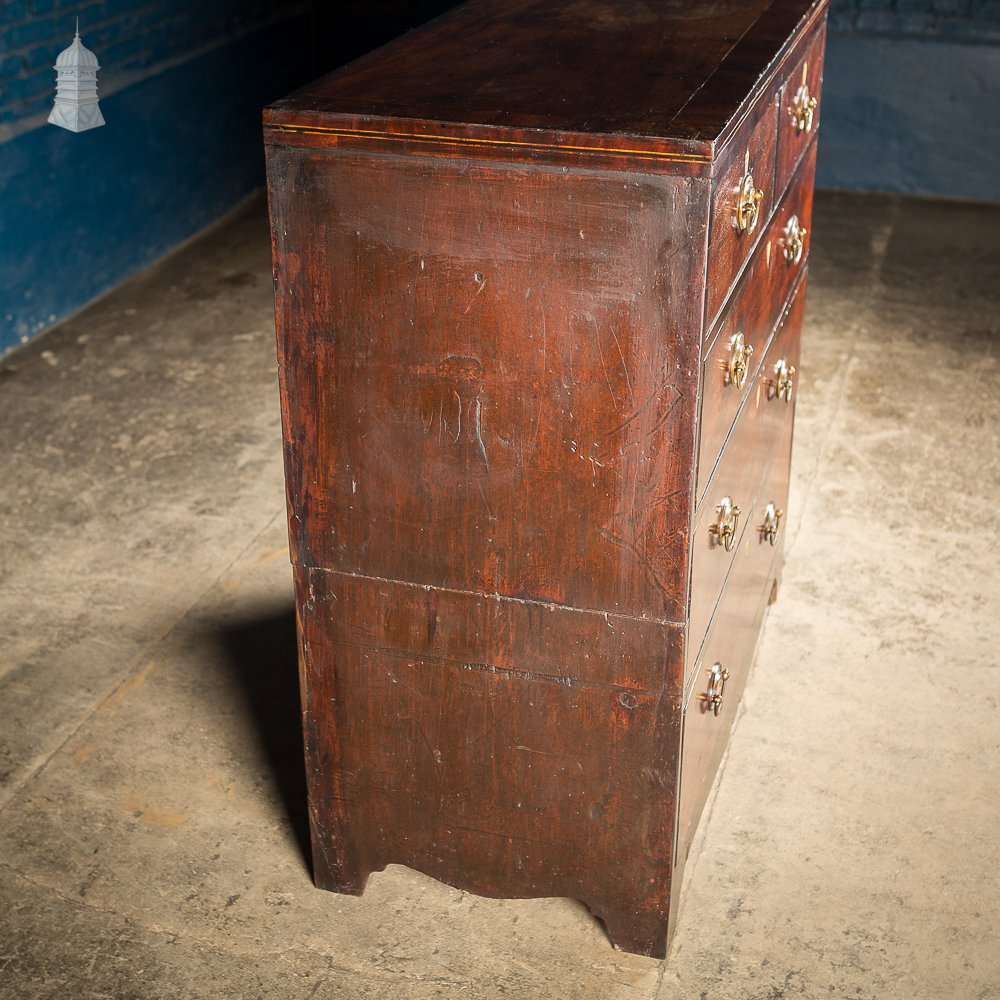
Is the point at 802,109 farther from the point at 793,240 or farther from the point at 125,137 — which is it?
the point at 125,137

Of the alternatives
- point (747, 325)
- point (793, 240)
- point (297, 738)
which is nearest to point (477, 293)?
point (747, 325)

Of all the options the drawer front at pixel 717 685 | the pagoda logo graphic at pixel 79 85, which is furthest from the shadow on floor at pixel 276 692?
the pagoda logo graphic at pixel 79 85

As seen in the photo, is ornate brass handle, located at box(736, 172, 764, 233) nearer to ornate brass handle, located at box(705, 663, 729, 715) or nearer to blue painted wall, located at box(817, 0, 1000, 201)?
ornate brass handle, located at box(705, 663, 729, 715)

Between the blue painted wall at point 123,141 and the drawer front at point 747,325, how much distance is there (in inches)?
132

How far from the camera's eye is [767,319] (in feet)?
8.94

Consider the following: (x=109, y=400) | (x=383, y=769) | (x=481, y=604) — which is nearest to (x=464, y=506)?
(x=481, y=604)

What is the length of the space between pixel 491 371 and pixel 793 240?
3.50ft

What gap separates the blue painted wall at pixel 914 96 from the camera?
22.8ft

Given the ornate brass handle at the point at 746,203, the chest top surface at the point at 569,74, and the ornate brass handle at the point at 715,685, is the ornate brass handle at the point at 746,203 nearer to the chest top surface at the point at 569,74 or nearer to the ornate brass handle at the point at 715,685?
the chest top surface at the point at 569,74

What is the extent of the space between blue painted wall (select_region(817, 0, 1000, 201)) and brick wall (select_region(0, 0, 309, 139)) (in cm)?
309

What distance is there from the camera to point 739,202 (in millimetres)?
2154

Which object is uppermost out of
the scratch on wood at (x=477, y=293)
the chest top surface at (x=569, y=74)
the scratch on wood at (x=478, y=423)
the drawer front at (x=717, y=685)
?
the chest top surface at (x=569, y=74)

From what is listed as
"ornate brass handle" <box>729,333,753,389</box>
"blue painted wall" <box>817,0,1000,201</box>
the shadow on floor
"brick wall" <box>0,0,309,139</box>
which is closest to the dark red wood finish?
the shadow on floor

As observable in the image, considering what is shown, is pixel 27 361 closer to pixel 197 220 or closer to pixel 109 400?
pixel 109 400
